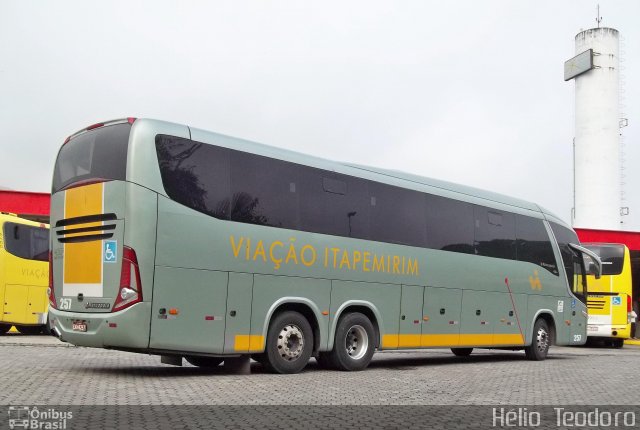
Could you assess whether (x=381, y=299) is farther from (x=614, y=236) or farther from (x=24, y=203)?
(x=614, y=236)

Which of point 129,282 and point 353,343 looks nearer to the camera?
point 129,282

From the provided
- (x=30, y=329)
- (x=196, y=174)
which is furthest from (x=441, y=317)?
(x=30, y=329)

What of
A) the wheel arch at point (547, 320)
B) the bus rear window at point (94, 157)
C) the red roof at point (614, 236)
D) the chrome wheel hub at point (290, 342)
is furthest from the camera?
the red roof at point (614, 236)

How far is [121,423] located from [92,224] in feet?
14.5

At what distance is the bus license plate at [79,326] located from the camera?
10.8 m

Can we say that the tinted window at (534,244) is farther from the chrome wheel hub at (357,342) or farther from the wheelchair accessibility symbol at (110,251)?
the wheelchair accessibility symbol at (110,251)

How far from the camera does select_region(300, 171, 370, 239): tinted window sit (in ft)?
42.0

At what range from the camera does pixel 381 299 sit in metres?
14.0

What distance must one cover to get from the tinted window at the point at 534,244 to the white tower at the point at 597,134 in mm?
38423

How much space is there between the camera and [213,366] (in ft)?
44.4

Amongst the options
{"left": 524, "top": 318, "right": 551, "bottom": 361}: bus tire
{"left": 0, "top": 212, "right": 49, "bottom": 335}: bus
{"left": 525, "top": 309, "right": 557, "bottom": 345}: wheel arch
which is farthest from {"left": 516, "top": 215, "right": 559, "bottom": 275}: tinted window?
{"left": 0, "top": 212, "right": 49, "bottom": 335}: bus

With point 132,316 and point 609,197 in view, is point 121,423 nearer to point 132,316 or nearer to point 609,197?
point 132,316

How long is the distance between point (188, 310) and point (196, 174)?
190cm

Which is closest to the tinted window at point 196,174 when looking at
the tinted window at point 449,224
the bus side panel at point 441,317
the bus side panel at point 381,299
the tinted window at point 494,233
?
the bus side panel at point 381,299
